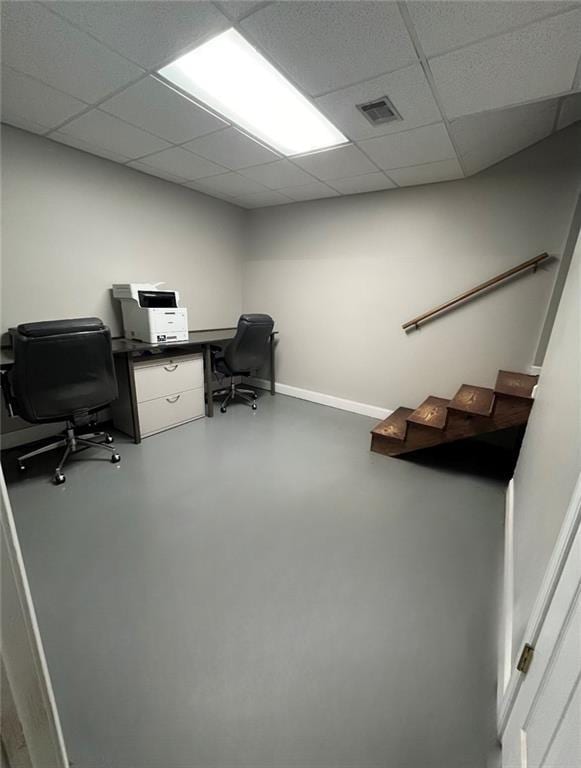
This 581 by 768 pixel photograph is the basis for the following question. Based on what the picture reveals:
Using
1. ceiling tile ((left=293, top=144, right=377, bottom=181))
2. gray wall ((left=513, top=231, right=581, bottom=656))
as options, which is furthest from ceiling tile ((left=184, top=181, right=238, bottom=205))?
gray wall ((left=513, top=231, right=581, bottom=656))

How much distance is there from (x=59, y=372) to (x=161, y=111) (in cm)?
176

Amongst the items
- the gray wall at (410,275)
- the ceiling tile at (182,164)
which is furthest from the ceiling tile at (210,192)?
the gray wall at (410,275)

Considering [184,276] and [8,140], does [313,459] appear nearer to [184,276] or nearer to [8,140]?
[184,276]

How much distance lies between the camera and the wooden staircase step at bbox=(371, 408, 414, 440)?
109 inches

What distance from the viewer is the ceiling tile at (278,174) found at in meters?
2.71

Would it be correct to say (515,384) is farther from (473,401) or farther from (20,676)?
(20,676)

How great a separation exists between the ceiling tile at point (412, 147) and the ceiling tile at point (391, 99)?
92 millimetres

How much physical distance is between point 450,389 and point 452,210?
5.43 ft

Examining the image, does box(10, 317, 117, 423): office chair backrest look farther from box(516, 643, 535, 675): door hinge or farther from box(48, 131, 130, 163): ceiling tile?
box(516, 643, 535, 675): door hinge

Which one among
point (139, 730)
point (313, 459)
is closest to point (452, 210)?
point (313, 459)

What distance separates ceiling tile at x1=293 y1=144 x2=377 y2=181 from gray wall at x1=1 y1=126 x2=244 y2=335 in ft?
5.16

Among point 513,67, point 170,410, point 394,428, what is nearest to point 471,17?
point 513,67

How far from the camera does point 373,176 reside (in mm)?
2818

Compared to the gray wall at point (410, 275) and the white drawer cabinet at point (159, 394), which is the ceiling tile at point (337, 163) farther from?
the white drawer cabinet at point (159, 394)
